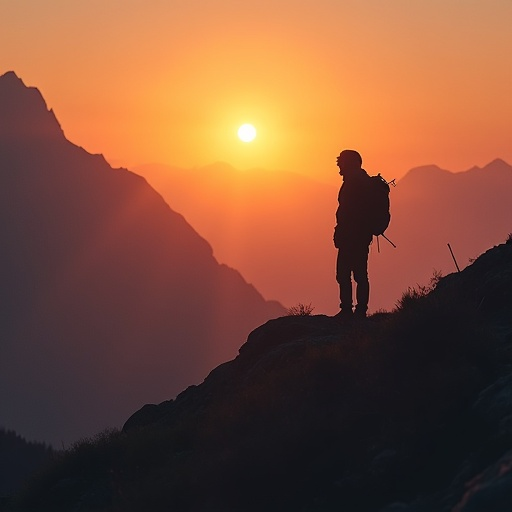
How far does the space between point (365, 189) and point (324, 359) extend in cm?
488

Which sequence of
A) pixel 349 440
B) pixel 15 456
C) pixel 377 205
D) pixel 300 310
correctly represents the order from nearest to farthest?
pixel 349 440 < pixel 377 205 < pixel 300 310 < pixel 15 456

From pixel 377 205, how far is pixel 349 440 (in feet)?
21.8

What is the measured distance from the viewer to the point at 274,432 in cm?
1078

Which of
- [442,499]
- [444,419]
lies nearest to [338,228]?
[444,419]

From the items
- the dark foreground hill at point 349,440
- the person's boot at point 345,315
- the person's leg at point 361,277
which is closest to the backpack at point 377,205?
the person's leg at point 361,277

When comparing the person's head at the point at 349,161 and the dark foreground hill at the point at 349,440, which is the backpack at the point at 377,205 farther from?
the dark foreground hill at the point at 349,440

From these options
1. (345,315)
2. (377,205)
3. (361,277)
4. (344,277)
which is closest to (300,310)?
(345,315)

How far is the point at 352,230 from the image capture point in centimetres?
1675

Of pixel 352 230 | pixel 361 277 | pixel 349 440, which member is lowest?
pixel 349 440

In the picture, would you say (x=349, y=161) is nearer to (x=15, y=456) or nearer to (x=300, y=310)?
(x=300, y=310)

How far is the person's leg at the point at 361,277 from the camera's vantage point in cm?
1684

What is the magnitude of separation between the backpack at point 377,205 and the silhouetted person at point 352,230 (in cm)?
8

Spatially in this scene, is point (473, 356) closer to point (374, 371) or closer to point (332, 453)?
point (374, 371)

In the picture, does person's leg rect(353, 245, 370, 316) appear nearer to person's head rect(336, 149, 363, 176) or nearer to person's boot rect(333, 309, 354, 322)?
person's boot rect(333, 309, 354, 322)
